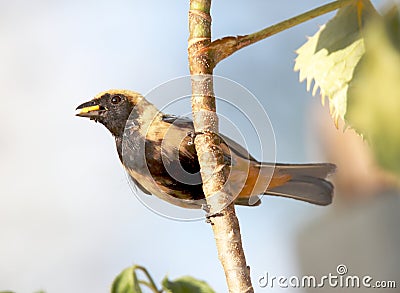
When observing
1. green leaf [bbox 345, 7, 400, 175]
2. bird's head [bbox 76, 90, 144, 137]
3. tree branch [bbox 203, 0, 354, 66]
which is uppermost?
bird's head [bbox 76, 90, 144, 137]

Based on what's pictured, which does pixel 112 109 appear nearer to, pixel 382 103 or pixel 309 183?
pixel 309 183

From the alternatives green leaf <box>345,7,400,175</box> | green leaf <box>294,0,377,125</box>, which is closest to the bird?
green leaf <box>294,0,377,125</box>

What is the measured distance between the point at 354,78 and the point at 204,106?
16 cm

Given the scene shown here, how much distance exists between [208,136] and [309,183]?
839 mm

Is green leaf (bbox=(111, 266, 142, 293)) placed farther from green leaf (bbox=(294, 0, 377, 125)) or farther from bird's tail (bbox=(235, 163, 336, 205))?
bird's tail (bbox=(235, 163, 336, 205))

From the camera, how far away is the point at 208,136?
51 centimetres

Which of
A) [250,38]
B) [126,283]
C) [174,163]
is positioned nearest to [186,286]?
[126,283]

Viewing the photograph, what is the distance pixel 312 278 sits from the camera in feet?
2.67

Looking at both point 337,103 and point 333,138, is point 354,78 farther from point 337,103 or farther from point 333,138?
point 333,138

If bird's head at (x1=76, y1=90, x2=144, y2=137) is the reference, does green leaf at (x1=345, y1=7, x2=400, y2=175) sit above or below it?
below

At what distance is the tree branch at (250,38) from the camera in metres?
0.52

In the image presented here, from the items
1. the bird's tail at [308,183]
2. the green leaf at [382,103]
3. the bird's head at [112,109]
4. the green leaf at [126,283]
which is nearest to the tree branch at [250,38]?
the green leaf at [126,283]

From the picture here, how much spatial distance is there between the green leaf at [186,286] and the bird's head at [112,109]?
0.52 metres

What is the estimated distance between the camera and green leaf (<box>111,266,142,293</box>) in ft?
1.77
